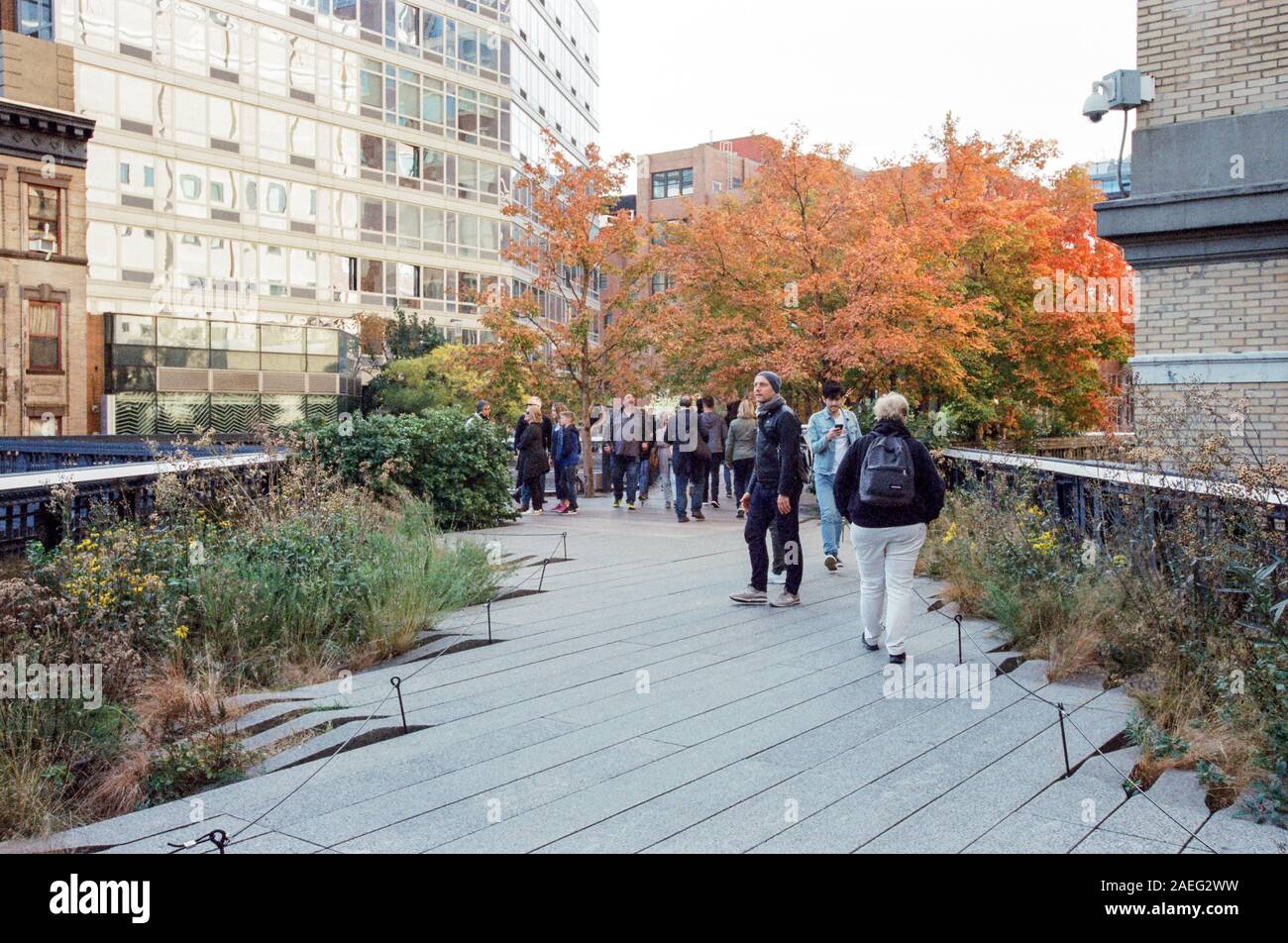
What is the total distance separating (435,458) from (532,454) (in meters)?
3.06

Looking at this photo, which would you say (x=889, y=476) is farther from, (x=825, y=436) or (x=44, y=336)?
(x=44, y=336)

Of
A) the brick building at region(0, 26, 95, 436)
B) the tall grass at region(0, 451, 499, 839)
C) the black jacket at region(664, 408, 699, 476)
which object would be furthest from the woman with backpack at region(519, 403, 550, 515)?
the brick building at region(0, 26, 95, 436)

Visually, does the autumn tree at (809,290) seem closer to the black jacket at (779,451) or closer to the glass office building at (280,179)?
the black jacket at (779,451)

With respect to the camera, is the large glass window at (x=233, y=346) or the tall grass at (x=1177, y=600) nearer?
the tall grass at (x=1177, y=600)

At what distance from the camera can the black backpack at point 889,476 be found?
293 inches

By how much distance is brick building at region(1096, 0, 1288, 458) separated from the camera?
11836 mm

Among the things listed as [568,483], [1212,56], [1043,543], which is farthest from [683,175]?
[1043,543]

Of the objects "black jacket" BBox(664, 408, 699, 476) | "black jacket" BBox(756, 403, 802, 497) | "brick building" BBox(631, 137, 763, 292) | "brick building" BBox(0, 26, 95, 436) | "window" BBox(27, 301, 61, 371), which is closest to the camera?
"black jacket" BBox(756, 403, 802, 497)

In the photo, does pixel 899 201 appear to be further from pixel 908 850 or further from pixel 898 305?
pixel 908 850

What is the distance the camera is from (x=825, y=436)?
468 inches

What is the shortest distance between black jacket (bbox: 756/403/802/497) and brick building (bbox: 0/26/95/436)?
32.1m

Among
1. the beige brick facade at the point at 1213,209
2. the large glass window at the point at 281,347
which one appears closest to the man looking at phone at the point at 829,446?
the beige brick facade at the point at 1213,209

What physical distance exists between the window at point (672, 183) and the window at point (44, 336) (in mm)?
49341

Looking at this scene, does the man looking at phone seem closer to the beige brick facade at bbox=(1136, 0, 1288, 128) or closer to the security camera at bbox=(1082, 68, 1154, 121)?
the security camera at bbox=(1082, 68, 1154, 121)
